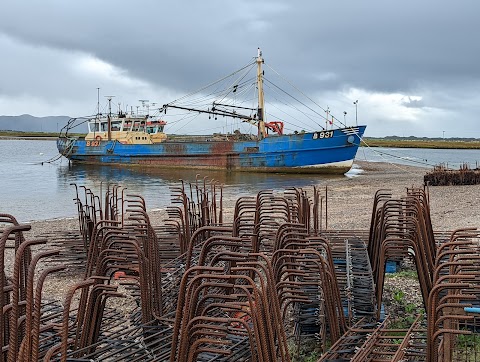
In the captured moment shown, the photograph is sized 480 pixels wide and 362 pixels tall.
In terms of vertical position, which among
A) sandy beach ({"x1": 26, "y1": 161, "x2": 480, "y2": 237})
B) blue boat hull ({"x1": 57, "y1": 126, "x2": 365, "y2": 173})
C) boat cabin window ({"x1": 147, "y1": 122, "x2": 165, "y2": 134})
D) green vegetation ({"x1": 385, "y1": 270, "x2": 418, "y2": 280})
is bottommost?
green vegetation ({"x1": 385, "y1": 270, "x2": 418, "y2": 280})

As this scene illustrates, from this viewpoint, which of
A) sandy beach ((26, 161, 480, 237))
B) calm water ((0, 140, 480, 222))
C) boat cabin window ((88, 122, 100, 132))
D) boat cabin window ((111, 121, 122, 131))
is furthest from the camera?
boat cabin window ((88, 122, 100, 132))

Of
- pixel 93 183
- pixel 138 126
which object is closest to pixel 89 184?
pixel 93 183

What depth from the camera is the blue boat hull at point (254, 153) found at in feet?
128

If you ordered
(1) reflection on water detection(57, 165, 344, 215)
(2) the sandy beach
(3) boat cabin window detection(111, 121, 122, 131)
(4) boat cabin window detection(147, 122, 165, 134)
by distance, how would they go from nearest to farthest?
(2) the sandy beach, (1) reflection on water detection(57, 165, 344, 215), (4) boat cabin window detection(147, 122, 165, 134), (3) boat cabin window detection(111, 121, 122, 131)

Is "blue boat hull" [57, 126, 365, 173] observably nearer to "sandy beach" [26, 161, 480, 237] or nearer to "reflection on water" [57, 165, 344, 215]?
"reflection on water" [57, 165, 344, 215]

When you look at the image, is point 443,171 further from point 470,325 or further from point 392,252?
point 470,325

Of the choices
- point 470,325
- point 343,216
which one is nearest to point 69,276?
point 470,325

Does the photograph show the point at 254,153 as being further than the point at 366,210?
Yes

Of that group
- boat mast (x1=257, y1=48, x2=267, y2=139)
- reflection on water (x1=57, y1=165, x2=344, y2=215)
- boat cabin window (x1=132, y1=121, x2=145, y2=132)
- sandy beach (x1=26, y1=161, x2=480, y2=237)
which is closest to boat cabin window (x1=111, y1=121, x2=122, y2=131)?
boat cabin window (x1=132, y1=121, x2=145, y2=132)

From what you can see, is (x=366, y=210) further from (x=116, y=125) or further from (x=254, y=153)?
(x=116, y=125)

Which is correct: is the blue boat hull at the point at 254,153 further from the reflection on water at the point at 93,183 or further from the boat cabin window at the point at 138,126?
the boat cabin window at the point at 138,126

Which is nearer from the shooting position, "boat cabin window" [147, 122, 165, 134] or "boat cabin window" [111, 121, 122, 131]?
"boat cabin window" [147, 122, 165, 134]

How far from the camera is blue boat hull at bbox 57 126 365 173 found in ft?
128

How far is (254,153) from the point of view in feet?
132
